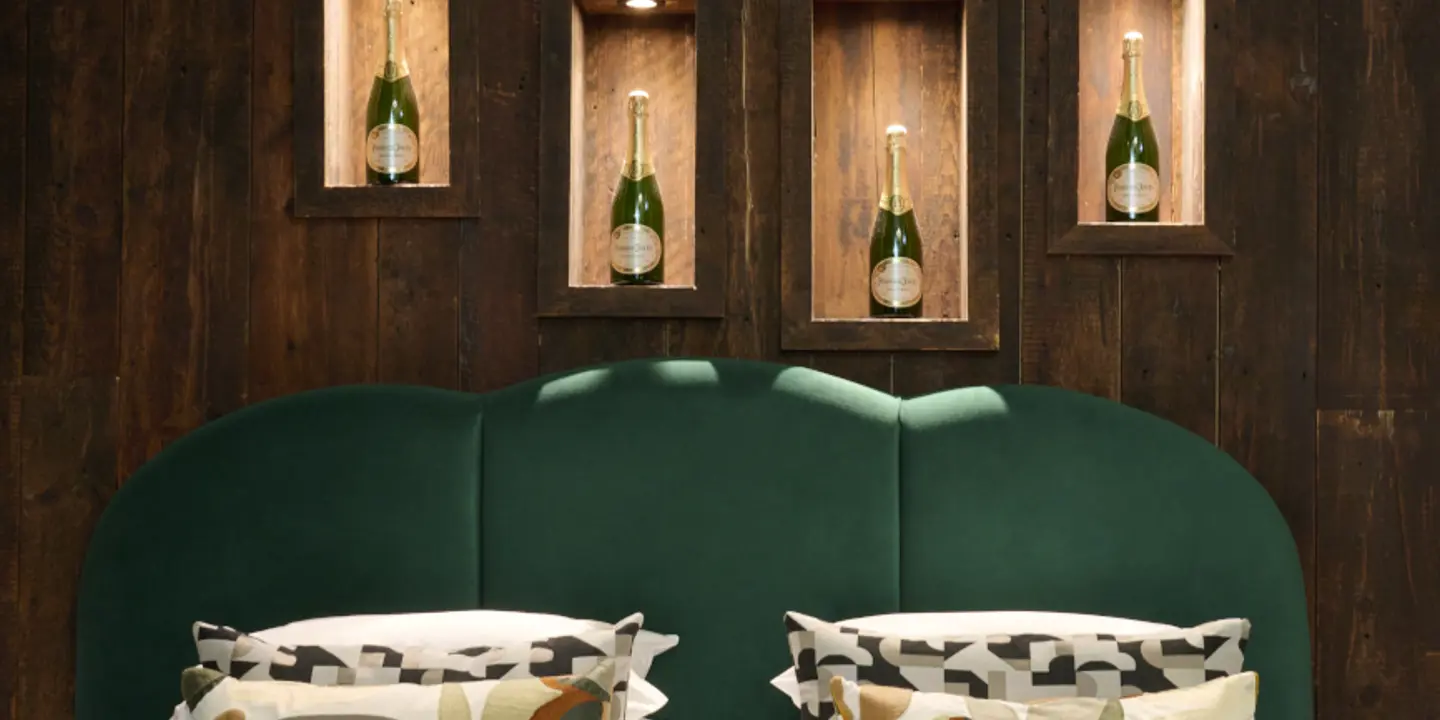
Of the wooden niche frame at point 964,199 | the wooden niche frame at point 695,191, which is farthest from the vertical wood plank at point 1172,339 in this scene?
the wooden niche frame at point 695,191

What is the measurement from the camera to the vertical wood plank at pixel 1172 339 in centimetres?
173

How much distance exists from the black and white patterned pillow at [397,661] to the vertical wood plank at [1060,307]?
81cm

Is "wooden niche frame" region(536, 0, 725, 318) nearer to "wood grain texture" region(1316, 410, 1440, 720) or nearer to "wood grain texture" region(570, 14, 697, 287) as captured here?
"wood grain texture" region(570, 14, 697, 287)

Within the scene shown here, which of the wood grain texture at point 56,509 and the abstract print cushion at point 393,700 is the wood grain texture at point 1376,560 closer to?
the abstract print cushion at point 393,700

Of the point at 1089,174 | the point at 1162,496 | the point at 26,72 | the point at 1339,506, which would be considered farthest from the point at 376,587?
the point at 1339,506

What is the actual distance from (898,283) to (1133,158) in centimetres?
42

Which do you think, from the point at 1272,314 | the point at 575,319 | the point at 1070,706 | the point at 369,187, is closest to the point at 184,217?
the point at 369,187

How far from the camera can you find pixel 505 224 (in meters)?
1.76

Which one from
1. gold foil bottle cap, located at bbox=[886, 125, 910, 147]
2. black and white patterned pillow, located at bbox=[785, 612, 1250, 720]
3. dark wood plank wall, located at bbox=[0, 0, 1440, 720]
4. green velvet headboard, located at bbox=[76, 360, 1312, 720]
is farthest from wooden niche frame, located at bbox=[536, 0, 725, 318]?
black and white patterned pillow, located at bbox=[785, 612, 1250, 720]

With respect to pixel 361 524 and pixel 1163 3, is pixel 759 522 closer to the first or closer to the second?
pixel 361 524

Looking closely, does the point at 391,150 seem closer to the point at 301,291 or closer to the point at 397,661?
the point at 301,291

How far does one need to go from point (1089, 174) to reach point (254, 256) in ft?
4.37

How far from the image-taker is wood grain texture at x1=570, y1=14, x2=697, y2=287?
184 centimetres

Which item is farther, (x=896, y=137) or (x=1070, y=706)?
(x=896, y=137)
